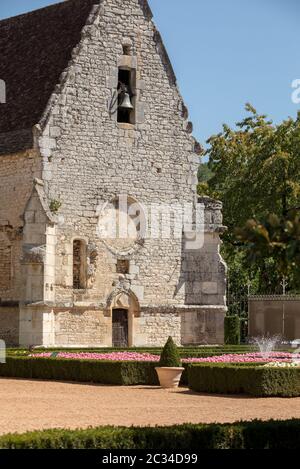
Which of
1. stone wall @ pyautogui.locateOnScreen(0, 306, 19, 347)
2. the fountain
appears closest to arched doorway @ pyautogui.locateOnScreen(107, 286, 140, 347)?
stone wall @ pyautogui.locateOnScreen(0, 306, 19, 347)

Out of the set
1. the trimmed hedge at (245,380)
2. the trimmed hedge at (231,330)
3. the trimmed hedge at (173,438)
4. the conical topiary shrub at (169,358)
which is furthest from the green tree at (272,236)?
the trimmed hedge at (231,330)

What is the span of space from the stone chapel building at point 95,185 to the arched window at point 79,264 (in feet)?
0.18

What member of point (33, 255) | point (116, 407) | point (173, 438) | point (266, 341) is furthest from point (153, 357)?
point (173, 438)

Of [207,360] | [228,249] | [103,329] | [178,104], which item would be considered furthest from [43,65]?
[228,249]

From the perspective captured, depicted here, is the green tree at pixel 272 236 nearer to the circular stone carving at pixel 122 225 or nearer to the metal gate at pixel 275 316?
the circular stone carving at pixel 122 225

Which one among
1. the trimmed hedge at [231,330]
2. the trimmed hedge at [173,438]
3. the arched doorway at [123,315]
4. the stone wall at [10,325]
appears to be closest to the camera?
the trimmed hedge at [173,438]

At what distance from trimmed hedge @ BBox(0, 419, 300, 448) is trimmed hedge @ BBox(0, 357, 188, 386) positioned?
1074 centimetres

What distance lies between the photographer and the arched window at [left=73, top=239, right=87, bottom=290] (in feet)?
114

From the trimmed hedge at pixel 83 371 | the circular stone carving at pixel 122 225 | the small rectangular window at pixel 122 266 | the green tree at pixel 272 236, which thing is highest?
the circular stone carving at pixel 122 225

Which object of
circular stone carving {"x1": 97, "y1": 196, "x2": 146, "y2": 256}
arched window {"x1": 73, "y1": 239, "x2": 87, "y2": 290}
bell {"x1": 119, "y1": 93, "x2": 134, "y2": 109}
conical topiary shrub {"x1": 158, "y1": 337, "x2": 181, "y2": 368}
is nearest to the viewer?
conical topiary shrub {"x1": 158, "y1": 337, "x2": 181, "y2": 368}

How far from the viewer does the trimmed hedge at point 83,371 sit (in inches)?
1008

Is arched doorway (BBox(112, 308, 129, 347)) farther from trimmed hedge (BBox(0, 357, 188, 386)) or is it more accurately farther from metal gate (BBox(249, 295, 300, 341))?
trimmed hedge (BBox(0, 357, 188, 386))

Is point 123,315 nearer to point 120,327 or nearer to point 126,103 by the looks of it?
point 120,327

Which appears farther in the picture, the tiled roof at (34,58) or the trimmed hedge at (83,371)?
the tiled roof at (34,58)
